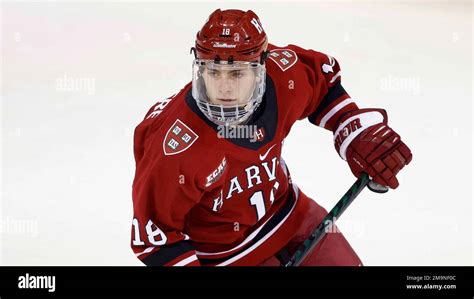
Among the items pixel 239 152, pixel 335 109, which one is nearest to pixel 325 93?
pixel 335 109

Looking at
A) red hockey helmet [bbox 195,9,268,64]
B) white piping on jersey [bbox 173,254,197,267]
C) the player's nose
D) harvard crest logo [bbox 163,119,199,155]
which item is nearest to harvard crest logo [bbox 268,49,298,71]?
red hockey helmet [bbox 195,9,268,64]

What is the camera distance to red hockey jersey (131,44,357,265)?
8.46ft

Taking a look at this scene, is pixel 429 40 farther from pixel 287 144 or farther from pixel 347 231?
pixel 347 231

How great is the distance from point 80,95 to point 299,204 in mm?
1751

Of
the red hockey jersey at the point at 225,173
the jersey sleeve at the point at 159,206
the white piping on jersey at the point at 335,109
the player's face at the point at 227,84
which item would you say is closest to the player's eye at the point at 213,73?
the player's face at the point at 227,84

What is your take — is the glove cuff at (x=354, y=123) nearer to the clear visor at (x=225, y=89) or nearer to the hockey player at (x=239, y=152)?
the hockey player at (x=239, y=152)

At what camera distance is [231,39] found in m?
2.61

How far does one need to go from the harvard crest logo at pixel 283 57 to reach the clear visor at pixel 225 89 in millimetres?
267

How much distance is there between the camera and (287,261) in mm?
2959

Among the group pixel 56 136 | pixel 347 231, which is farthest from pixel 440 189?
pixel 56 136

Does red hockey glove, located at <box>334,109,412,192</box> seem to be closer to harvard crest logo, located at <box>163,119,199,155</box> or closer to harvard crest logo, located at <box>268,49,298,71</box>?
harvard crest logo, located at <box>268,49,298,71</box>

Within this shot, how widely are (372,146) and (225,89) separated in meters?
0.61

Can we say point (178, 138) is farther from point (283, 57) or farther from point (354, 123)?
point (354, 123)

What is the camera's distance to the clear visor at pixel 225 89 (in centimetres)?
257
